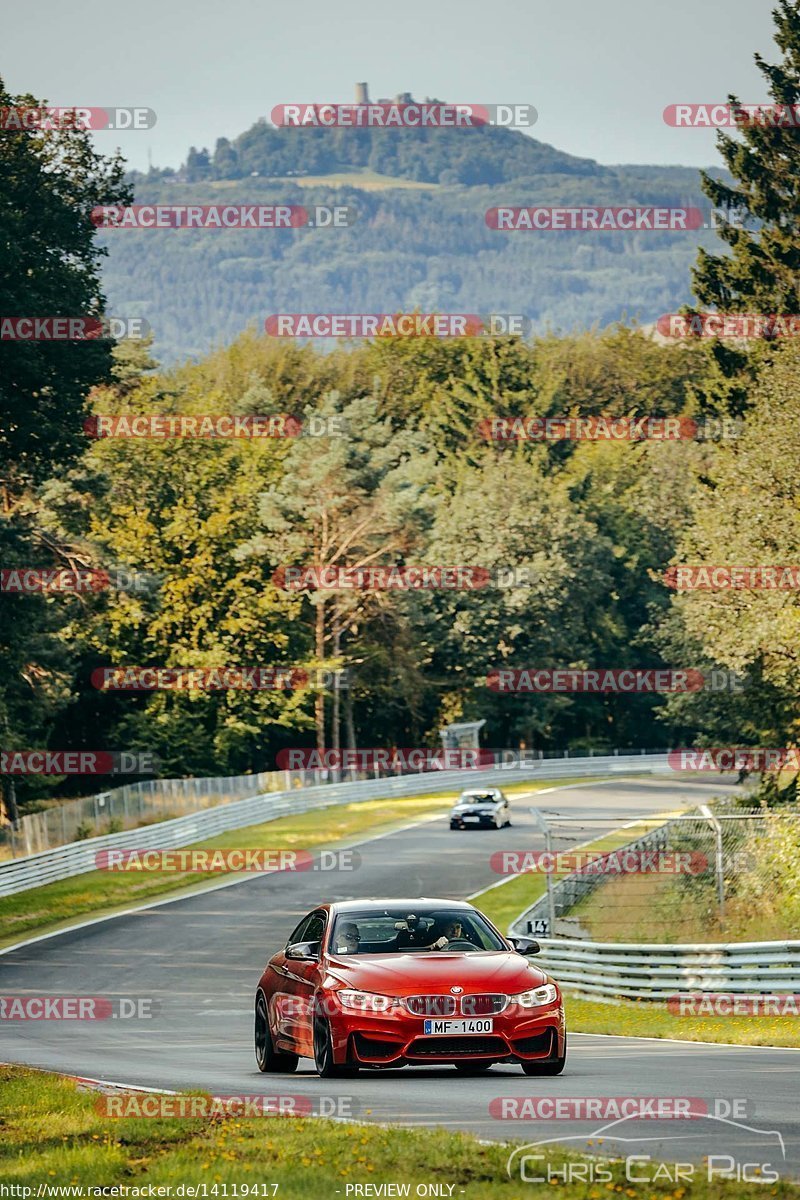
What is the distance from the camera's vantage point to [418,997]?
12891mm

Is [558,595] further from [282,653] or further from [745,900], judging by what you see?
[745,900]

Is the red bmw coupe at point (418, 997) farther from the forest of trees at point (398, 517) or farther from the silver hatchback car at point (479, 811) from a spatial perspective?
the silver hatchback car at point (479, 811)

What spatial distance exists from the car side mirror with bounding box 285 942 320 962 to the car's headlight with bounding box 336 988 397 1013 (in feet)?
2.71

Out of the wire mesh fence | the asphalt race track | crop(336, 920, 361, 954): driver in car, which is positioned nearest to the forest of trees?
the asphalt race track

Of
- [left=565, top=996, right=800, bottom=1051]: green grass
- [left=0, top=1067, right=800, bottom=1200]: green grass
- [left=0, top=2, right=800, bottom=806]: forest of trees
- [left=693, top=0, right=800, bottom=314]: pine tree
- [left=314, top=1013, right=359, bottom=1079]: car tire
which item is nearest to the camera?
[left=0, top=1067, right=800, bottom=1200]: green grass

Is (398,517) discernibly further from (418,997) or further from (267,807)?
(418,997)

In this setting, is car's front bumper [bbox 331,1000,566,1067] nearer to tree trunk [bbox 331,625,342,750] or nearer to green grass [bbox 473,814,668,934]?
green grass [bbox 473,814,668,934]

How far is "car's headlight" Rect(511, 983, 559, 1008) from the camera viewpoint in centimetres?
1302

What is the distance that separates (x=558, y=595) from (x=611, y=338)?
3341 cm

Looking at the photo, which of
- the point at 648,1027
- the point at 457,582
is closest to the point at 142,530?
the point at 457,582

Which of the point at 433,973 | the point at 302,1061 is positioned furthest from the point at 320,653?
the point at 433,973

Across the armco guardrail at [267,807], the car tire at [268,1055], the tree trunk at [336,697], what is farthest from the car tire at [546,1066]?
the tree trunk at [336,697]

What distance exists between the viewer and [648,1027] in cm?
2155

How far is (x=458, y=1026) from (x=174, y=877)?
3430cm
